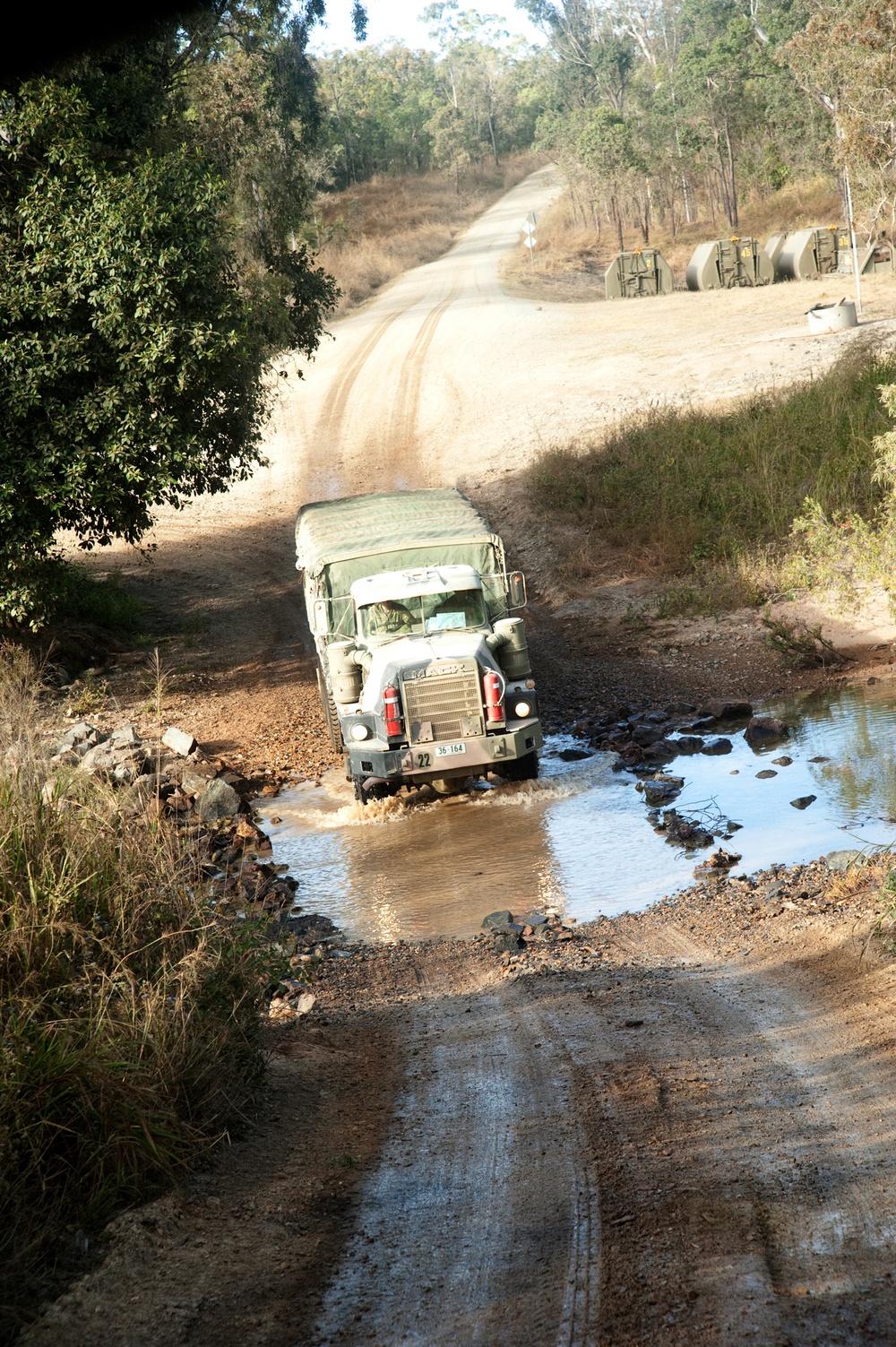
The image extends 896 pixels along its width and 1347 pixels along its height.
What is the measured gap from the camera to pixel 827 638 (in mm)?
14617

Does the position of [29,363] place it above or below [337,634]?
above

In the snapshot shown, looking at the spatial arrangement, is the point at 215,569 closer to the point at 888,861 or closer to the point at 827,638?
the point at 827,638

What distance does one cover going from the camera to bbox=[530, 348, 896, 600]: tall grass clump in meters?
16.8

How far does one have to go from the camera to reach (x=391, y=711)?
10422mm

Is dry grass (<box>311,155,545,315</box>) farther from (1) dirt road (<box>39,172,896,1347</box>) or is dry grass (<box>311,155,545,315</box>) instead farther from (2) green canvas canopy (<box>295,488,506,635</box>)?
(1) dirt road (<box>39,172,896,1347</box>)

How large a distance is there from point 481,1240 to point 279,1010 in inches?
106

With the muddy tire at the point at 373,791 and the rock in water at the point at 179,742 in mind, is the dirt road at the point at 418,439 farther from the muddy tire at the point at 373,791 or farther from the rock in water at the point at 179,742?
the muddy tire at the point at 373,791

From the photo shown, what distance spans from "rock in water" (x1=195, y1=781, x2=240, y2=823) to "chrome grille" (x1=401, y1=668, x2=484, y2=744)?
6.54 feet

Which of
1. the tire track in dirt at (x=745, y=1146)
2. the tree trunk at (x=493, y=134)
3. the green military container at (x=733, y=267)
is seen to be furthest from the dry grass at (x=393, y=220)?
the tire track in dirt at (x=745, y=1146)

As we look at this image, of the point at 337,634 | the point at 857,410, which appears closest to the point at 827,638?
the point at 857,410

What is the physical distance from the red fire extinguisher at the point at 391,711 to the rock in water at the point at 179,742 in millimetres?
3187

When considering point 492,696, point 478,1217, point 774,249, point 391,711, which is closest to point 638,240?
point 774,249

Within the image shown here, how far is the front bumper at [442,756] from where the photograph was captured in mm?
10422

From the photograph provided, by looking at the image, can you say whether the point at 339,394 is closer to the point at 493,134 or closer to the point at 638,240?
the point at 638,240
